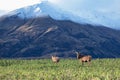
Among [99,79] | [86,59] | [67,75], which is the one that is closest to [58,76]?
[67,75]

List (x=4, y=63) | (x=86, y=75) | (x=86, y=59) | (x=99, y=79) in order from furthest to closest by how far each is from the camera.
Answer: (x=4, y=63), (x=86, y=59), (x=86, y=75), (x=99, y=79)

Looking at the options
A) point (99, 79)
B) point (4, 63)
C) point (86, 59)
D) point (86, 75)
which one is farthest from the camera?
point (4, 63)

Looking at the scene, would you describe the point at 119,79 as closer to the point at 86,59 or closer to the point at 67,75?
the point at 67,75

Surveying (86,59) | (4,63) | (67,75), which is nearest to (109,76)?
(67,75)

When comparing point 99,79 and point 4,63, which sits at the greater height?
point 99,79

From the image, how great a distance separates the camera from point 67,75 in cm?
3325

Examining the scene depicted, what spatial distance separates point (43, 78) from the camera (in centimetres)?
3181

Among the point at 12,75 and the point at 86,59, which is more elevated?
the point at 12,75

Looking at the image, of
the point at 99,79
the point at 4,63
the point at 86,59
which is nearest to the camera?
the point at 99,79

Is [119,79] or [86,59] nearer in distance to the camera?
[119,79]

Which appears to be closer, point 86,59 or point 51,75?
point 51,75

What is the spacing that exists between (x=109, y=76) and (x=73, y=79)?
10.0 feet

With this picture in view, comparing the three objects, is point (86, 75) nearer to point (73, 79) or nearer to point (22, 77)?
point (73, 79)

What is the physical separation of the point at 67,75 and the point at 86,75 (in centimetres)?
150
